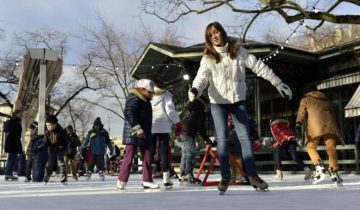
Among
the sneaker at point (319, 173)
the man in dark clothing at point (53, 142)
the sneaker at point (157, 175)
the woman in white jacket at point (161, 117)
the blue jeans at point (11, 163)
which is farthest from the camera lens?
the sneaker at point (157, 175)

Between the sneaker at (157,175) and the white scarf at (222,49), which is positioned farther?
the sneaker at (157,175)

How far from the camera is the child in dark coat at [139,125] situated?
17.9 ft

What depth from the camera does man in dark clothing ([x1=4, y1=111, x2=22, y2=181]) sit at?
1057 cm

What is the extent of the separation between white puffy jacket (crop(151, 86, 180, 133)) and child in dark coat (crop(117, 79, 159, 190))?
0.73 meters

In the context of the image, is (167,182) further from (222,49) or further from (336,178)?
(336,178)

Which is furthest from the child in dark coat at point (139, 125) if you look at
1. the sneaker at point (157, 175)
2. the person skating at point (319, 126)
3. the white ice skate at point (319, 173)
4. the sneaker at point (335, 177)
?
the sneaker at point (157, 175)

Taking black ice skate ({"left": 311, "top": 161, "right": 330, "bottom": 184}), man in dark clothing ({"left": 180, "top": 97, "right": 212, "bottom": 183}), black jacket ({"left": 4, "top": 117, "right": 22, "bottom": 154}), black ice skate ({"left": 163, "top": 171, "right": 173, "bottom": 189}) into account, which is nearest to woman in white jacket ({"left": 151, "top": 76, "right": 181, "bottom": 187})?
black ice skate ({"left": 163, "top": 171, "right": 173, "bottom": 189})

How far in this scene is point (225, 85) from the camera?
4812mm

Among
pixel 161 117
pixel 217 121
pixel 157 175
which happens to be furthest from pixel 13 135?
pixel 217 121

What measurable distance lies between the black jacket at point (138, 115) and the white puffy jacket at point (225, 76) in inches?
38.9

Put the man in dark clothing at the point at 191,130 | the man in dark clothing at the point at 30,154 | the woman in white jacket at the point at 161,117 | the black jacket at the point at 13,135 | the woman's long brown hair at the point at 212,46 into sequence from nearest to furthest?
the woman's long brown hair at the point at 212,46, the woman in white jacket at the point at 161,117, the man in dark clothing at the point at 191,130, the man in dark clothing at the point at 30,154, the black jacket at the point at 13,135

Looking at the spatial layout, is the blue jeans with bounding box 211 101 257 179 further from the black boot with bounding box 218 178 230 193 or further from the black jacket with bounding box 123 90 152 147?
the black jacket with bounding box 123 90 152 147

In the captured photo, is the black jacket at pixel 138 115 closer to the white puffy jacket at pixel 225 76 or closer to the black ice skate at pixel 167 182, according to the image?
the black ice skate at pixel 167 182

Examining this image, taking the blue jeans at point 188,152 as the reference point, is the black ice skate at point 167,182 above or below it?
below
